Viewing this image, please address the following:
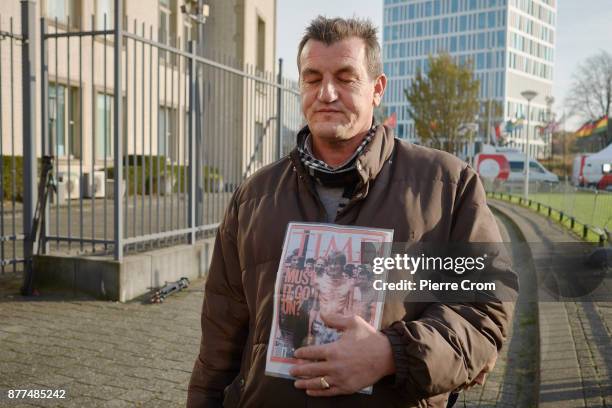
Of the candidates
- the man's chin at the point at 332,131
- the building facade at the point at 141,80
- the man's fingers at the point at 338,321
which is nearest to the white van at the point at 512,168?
the building facade at the point at 141,80

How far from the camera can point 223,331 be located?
2.27 meters

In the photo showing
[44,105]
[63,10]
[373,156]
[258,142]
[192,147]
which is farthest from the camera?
[63,10]

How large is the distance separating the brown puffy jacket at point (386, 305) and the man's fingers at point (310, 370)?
86 mm

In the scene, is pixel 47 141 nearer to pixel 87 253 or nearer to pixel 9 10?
pixel 87 253

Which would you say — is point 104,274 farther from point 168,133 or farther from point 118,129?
point 168,133

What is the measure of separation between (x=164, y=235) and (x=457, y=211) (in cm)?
570

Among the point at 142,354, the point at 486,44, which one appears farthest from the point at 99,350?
the point at 486,44

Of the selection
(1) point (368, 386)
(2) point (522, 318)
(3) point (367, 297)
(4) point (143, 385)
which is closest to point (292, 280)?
(3) point (367, 297)

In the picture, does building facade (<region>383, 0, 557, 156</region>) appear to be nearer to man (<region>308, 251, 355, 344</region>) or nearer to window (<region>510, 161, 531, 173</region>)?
window (<region>510, 161, 531, 173</region>)

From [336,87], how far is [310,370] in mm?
889

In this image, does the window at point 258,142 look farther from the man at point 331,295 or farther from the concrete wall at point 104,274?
the man at point 331,295

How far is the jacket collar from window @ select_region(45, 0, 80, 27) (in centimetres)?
1529

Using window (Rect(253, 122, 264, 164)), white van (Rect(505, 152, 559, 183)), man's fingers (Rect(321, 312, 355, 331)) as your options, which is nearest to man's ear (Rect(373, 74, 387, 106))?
man's fingers (Rect(321, 312, 355, 331))

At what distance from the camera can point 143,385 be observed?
4082 mm
